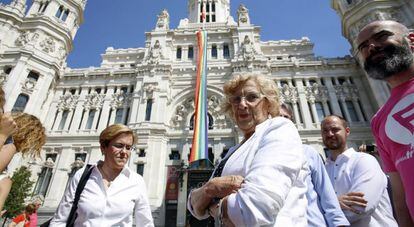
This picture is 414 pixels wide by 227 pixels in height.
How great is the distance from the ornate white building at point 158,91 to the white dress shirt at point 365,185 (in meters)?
13.4

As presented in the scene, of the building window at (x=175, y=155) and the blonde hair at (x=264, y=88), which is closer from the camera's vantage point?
the blonde hair at (x=264, y=88)

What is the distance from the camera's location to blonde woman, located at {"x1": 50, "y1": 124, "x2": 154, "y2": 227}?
9.46ft

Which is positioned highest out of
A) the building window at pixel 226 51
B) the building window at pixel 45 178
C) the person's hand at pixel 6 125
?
the building window at pixel 226 51

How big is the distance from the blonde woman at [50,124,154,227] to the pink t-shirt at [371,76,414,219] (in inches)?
117

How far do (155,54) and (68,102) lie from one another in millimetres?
9184

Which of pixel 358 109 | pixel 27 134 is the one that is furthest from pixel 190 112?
pixel 27 134

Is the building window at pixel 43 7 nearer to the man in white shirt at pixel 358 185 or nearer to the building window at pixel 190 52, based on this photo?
the building window at pixel 190 52

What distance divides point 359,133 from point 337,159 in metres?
17.9

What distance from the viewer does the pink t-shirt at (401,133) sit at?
165 centimetres

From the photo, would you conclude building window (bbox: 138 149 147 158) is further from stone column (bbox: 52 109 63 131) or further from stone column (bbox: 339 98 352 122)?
stone column (bbox: 339 98 352 122)

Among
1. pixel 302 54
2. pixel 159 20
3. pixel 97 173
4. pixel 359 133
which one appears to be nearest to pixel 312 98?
pixel 359 133

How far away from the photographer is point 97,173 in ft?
10.6

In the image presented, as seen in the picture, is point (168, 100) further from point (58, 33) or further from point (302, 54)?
point (302, 54)

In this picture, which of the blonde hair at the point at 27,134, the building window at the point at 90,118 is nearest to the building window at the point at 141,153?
the building window at the point at 90,118
